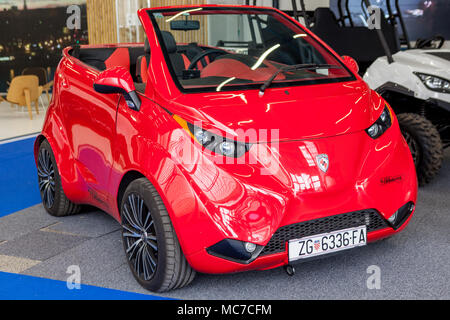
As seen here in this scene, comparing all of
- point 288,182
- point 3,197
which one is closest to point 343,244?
point 288,182

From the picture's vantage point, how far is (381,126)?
8.96 ft

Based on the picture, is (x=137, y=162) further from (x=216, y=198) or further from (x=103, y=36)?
(x=103, y=36)

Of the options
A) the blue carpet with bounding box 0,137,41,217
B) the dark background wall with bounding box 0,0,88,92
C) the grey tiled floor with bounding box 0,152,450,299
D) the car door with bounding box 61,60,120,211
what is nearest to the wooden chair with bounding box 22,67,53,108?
the blue carpet with bounding box 0,137,41,217

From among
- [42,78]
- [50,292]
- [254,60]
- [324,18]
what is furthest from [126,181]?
[42,78]

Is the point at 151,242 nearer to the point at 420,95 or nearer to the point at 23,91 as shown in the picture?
the point at 420,95

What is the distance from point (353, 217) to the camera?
8.21ft

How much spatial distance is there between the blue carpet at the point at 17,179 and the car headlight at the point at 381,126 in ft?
8.70

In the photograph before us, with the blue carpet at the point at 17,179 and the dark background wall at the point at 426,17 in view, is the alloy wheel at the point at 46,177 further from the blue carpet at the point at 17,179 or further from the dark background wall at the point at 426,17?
the dark background wall at the point at 426,17

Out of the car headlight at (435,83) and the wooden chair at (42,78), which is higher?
the car headlight at (435,83)

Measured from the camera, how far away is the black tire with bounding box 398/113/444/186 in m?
4.27

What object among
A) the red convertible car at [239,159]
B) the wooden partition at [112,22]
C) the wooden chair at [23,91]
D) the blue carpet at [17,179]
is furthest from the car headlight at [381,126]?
the wooden chair at [23,91]

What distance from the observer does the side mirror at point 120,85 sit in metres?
2.71

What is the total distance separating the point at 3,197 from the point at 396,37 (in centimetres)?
Result: 437

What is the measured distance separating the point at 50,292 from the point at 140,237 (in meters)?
0.49
